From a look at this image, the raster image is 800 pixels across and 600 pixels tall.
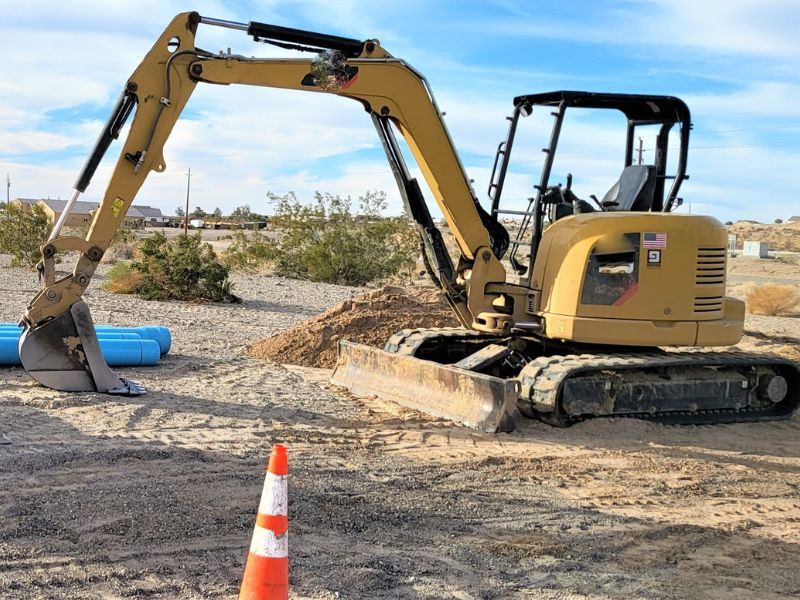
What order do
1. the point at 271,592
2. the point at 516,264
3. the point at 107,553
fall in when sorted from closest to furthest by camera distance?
1. the point at 271,592
2. the point at 107,553
3. the point at 516,264

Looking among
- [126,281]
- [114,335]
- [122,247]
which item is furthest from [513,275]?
[122,247]

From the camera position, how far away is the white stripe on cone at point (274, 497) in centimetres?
375

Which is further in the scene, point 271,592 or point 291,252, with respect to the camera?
point 291,252

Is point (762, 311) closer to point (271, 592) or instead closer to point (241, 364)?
point (241, 364)

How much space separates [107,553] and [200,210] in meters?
97.4

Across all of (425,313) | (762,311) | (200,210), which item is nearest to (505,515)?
(425,313)

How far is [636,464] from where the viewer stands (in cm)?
738

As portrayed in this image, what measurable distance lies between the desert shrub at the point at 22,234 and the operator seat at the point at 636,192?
59.4 feet

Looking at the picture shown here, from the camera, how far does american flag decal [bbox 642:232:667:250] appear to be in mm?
8756

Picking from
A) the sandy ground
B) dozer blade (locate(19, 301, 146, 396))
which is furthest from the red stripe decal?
dozer blade (locate(19, 301, 146, 396))

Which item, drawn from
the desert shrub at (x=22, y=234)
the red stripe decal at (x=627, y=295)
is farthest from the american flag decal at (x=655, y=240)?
the desert shrub at (x=22, y=234)

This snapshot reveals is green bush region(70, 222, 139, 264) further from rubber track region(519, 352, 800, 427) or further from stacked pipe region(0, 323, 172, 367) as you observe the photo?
rubber track region(519, 352, 800, 427)

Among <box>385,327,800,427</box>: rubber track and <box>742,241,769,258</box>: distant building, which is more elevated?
<box>742,241,769,258</box>: distant building

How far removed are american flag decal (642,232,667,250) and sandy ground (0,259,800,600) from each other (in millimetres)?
1724
